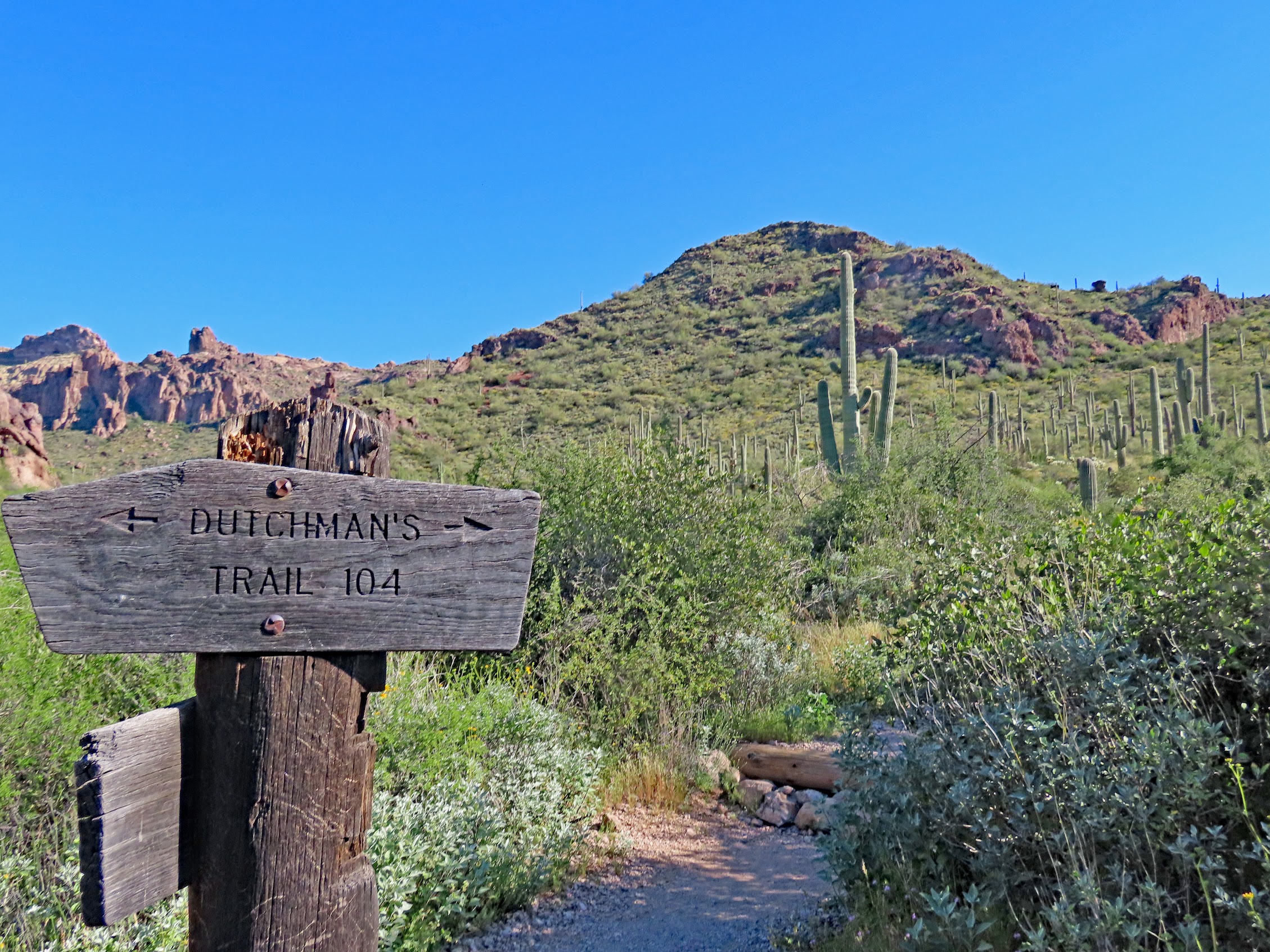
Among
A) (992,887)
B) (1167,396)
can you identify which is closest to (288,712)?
(992,887)

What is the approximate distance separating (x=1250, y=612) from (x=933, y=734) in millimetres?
1313

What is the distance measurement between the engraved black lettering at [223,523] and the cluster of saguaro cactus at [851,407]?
11.8 metres

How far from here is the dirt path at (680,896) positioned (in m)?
3.69

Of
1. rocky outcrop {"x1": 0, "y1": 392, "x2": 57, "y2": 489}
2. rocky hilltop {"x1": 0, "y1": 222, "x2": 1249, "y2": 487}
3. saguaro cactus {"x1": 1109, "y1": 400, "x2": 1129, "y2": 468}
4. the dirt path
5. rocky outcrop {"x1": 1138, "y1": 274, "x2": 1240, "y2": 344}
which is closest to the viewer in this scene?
the dirt path

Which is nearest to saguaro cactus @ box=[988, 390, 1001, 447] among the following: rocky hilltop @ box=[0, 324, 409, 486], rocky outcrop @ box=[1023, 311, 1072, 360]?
rocky outcrop @ box=[1023, 311, 1072, 360]

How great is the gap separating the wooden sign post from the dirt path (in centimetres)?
220

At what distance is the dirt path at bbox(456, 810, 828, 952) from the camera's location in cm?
369

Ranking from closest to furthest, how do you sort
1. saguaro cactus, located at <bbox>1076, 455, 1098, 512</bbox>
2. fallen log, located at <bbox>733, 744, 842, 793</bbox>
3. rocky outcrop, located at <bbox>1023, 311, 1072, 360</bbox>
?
fallen log, located at <bbox>733, 744, 842, 793</bbox> < saguaro cactus, located at <bbox>1076, 455, 1098, 512</bbox> < rocky outcrop, located at <bbox>1023, 311, 1072, 360</bbox>

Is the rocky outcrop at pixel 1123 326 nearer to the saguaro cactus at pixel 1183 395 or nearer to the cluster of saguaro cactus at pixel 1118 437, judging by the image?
the cluster of saguaro cactus at pixel 1118 437

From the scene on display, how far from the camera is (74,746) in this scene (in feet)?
11.7

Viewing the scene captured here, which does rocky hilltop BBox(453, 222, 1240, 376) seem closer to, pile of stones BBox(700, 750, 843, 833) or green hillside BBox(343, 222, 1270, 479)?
green hillside BBox(343, 222, 1270, 479)

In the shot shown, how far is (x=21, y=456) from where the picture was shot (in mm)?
9672

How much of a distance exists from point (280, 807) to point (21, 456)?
1057 cm

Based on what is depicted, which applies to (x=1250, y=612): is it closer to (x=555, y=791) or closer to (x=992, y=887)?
(x=992, y=887)
